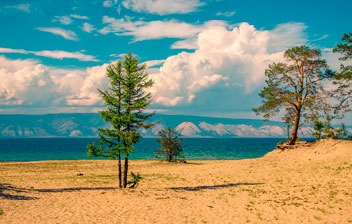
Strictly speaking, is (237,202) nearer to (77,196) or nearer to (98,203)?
(98,203)

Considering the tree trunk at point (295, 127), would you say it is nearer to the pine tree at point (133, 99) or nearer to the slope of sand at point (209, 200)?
the slope of sand at point (209, 200)

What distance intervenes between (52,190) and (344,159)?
29399 millimetres

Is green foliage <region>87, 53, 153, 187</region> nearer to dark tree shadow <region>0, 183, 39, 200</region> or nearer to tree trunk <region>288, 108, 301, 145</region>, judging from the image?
dark tree shadow <region>0, 183, 39, 200</region>

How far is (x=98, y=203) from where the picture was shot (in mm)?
17219

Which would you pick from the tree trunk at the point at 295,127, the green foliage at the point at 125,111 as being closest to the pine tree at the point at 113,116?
the green foliage at the point at 125,111

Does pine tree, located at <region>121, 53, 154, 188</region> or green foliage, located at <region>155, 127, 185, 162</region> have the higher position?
pine tree, located at <region>121, 53, 154, 188</region>

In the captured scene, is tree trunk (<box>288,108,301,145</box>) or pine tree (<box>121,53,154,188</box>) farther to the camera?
tree trunk (<box>288,108,301,145</box>)

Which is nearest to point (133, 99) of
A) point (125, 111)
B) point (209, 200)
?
point (125, 111)

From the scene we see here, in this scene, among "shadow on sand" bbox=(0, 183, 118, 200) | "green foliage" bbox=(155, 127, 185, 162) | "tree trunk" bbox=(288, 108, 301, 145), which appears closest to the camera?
"shadow on sand" bbox=(0, 183, 118, 200)

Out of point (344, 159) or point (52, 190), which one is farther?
point (344, 159)

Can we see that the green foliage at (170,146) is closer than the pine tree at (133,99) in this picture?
No

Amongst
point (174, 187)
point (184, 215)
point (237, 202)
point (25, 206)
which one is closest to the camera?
point (184, 215)

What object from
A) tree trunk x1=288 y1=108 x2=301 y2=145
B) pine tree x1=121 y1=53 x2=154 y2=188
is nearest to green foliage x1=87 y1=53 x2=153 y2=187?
pine tree x1=121 y1=53 x2=154 y2=188

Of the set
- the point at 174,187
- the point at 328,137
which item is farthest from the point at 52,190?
the point at 328,137
